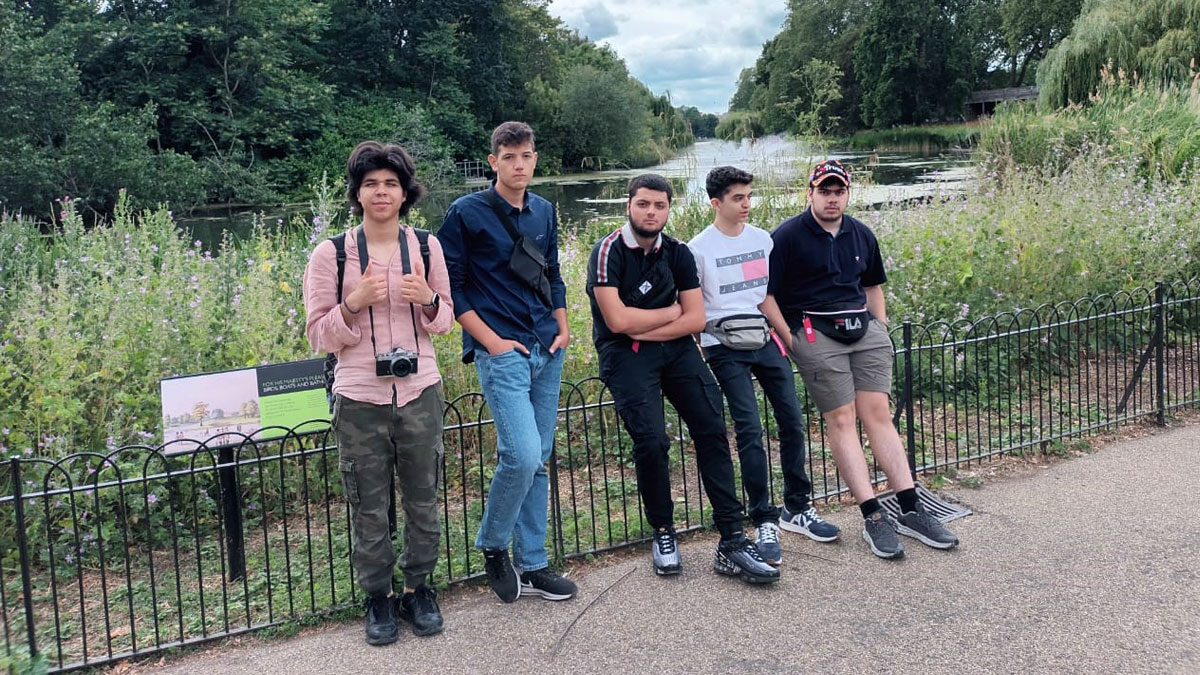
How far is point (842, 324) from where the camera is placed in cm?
451

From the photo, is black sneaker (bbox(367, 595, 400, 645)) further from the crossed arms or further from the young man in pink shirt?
the crossed arms

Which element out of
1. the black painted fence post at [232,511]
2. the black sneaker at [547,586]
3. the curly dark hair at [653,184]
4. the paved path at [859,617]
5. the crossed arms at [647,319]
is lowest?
the paved path at [859,617]

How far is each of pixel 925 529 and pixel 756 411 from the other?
102 cm

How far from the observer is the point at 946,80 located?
211 feet

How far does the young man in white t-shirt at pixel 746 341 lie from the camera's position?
430cm

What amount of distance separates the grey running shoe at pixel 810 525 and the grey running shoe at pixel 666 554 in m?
0.72

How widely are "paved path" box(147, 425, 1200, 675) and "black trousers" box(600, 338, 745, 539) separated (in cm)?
37

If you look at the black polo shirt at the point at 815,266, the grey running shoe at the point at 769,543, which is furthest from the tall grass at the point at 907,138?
the grey running shoe at the point at 769,543

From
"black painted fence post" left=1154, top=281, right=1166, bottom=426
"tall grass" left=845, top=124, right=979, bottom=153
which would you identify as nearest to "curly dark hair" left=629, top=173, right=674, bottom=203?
"black painted fence post" left=1154, top=281, right=1166, bottom=426

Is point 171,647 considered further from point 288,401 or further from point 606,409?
point 606,409

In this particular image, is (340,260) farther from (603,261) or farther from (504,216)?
(603,261)

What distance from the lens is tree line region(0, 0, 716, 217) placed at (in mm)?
27078

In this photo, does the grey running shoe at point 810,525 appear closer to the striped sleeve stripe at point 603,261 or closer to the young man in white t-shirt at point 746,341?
the young man in white t-shirt at point 746,341

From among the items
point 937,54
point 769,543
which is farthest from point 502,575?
point 937,54
